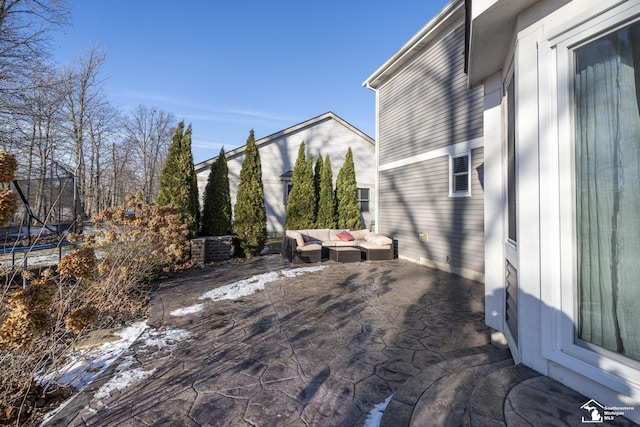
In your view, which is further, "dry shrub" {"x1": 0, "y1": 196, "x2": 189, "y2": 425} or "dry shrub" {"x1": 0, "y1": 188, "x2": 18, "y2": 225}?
"dry shrub" {"x1": 0, "y1": 196, "x2": 189, "y2": 425}

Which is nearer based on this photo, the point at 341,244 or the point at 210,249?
the point at 210,249

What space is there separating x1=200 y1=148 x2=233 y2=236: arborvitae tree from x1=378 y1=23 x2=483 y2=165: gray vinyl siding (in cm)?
555

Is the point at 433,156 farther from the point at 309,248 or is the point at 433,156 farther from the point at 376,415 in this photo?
the point at 376,415

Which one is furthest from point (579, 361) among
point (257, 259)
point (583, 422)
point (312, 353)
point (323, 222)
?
point (323, 222)

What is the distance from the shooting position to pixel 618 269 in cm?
157

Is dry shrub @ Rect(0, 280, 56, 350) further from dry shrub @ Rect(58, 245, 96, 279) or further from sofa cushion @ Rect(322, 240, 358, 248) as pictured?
sofa cushion @ Rect(322, 240, 358, 248)

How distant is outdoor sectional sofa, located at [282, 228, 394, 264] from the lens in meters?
7.94

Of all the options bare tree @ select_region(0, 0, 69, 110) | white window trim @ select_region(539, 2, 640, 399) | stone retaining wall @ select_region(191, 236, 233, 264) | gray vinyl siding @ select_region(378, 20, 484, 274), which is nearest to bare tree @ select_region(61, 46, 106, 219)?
bare tree @ select_region(0, 0, 69, 110)

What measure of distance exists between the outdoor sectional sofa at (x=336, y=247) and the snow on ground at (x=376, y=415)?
19.3 feet

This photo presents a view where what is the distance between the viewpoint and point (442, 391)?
6.52 feet

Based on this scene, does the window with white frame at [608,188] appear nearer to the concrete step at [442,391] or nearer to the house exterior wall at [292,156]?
the concrete step at [442,391]

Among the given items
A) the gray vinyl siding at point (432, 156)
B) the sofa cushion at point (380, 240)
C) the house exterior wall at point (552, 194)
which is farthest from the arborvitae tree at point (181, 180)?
the house exterior wall at point (552, 194)

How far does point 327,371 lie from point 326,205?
8.87 meters

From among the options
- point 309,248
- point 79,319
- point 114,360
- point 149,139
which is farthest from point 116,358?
point 149,139
